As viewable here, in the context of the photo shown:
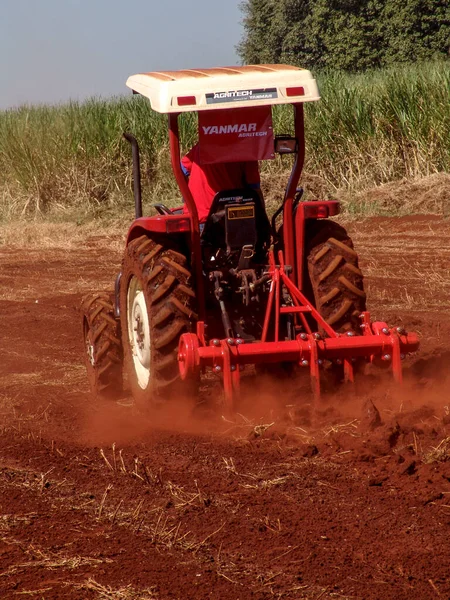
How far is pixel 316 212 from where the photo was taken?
218 inches

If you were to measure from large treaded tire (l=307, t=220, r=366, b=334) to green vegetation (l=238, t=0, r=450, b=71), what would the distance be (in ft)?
84.5

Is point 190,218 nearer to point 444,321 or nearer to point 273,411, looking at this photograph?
point 273,411

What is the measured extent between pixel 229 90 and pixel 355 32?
29.3 meters

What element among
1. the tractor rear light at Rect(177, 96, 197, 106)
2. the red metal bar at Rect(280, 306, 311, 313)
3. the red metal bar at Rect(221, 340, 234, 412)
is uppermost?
the tractor rear light at Rect(177, 96, 197, 106)

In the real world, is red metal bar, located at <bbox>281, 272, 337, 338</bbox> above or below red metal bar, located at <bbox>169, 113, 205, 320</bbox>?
below

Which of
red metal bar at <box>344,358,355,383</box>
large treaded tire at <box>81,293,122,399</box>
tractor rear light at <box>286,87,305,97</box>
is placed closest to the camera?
tractor rear light at <box>286,87,305,97</box>

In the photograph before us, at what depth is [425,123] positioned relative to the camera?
16719 mm

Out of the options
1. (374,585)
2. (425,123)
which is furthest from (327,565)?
(425,123)

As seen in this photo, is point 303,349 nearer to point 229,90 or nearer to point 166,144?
point 229,90

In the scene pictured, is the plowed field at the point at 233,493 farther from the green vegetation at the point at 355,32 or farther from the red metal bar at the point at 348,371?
the green vegetation at the point at 355,32

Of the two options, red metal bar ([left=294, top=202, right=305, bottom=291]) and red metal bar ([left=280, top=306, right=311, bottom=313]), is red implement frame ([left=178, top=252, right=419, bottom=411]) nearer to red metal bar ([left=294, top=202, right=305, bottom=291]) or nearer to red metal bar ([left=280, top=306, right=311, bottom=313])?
red metal bar ([left=280, top=306, right=311, bottom=313])

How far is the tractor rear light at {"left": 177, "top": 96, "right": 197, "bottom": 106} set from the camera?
16.5 feet

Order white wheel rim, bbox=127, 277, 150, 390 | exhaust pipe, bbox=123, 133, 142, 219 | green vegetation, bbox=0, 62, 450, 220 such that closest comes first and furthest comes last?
white wheel rim, bbox=127, 277, 150, 390
exhaust pipe, bbox=123, 133, 142, 219
green vegetation, bbox=0, 62, 450, 220

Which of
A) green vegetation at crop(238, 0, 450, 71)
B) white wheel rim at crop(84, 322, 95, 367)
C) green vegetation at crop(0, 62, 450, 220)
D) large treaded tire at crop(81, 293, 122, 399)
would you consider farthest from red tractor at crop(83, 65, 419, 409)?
green vegetation at crop(238, 0, 450, 71)
